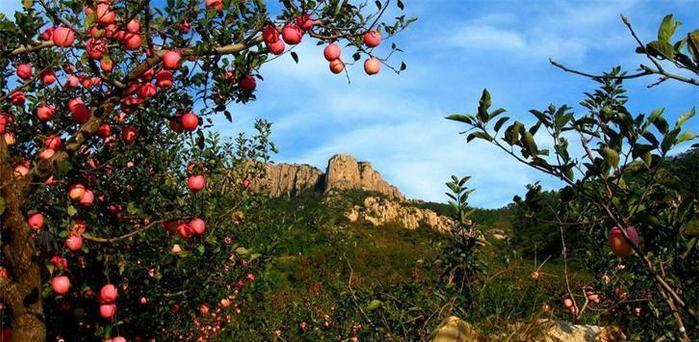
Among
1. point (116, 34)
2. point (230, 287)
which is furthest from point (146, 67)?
point (230, 287)

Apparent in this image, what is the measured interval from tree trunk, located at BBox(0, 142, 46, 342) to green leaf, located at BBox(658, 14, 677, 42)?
3.46m

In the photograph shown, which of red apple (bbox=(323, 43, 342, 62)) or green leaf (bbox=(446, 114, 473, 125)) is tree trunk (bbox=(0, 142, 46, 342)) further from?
green leaf (bbox=(446, 114, 473, 125))

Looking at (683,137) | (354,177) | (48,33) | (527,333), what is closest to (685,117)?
(683,137)

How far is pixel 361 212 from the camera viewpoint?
80.4 meters

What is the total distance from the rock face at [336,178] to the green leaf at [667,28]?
115807 millimetres

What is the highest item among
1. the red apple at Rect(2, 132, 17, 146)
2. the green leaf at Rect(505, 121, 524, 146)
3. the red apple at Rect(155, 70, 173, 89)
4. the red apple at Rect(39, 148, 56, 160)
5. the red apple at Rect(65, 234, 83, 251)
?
the red apple at Rect(155, 70, 173, 89)

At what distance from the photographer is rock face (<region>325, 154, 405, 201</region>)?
124 meters

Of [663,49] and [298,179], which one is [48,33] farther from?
[298,179]

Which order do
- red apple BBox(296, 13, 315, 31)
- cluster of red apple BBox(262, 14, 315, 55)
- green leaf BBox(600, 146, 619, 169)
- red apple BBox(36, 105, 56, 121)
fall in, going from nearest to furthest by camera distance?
green leaf BBox(600, 146, 619, 169), cluster of red apple BBox(262, 14, 315, 55), red apple BBox(296, 13, 315, 31), red apple BBox(36, 105, 56, 121)

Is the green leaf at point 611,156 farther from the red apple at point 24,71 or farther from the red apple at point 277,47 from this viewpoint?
the red apple at point 24,71

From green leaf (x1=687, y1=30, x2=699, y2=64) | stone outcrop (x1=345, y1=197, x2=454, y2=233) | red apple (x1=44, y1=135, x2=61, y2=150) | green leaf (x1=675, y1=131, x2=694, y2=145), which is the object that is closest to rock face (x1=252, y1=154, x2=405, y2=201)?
stone outcrop (x1=345, y1=197, x2=454, y2=233)

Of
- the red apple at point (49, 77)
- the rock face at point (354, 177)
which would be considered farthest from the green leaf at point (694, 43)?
the rock face at point (354, 177)

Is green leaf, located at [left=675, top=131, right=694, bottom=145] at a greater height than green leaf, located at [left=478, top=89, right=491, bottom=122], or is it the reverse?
green leaf, located at [left=478, top=89, right=491, bottom=122]

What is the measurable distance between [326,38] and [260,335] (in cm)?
882
